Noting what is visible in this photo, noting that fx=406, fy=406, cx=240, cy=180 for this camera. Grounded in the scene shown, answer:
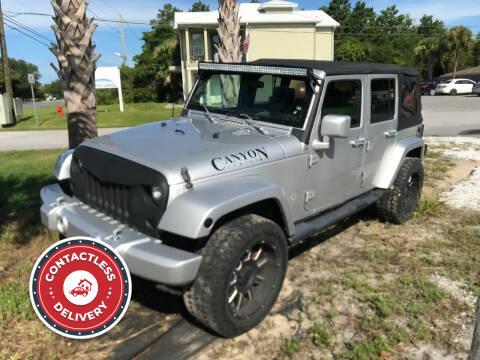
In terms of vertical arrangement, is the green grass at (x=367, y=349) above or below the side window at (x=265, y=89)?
below

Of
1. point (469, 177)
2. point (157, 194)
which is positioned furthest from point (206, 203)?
point (469, 177)

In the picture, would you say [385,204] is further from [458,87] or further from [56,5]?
[458,87]

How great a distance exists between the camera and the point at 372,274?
3928 mm

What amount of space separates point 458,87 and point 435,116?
59.3ft

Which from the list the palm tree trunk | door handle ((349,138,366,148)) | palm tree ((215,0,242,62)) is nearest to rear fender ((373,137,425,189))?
door handle ((349,138,366,148))

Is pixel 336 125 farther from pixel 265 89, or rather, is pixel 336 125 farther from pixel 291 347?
pixel 291 347

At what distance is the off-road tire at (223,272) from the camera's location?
8.68 ft

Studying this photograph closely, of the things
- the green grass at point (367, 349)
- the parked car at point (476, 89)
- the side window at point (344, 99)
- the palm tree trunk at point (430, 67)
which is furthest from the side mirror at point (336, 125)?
the palm tree trunk at point (430, 67)

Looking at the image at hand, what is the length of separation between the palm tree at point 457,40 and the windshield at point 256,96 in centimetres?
4765

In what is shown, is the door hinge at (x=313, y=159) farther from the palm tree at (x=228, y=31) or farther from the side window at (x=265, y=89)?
the palm tree at (x=228, y=31)

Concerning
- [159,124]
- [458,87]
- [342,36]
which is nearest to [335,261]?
[159,124]

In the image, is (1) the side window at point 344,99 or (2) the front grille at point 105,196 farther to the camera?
(1) the side window at point 344,99

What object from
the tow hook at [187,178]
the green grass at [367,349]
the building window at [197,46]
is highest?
the building window at [197,46]

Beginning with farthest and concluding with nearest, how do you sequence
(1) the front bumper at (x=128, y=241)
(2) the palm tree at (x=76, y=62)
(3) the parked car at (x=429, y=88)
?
(3) the parked car at (x=429, y=88) < (2) the palm tree at (x=76, y=62) < (1) the front bumper at (x=128, y=241)
